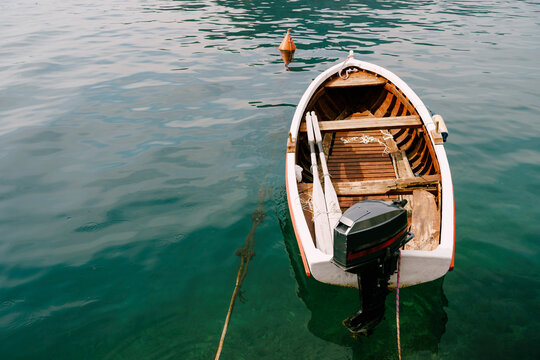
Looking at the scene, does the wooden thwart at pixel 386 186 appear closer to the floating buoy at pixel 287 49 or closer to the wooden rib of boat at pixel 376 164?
the wooden rib of boat at pixel 376 164

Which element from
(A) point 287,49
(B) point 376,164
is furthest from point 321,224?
(A) point 287,49

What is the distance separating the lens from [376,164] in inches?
282

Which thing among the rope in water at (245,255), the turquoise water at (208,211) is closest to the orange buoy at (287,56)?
the turquoise water at (208,211)

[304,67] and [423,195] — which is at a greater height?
[304,67]

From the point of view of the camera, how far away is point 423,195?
5488 millimetres

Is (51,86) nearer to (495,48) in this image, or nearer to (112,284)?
(112,284)

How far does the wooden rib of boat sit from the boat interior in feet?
0.05

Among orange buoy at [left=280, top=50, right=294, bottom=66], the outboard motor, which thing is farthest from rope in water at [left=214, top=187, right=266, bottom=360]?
orange buoy at [left=280, top=50, right=294, bottom=66]

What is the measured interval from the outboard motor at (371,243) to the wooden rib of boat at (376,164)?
0.23 m

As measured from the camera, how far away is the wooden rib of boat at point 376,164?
12.9 ft

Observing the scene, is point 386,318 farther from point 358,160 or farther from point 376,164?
point 358,160

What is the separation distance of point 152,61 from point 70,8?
2259 cm

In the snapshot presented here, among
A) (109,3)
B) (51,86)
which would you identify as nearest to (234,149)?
(51,86)

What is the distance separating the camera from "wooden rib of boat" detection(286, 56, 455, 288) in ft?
12.9
